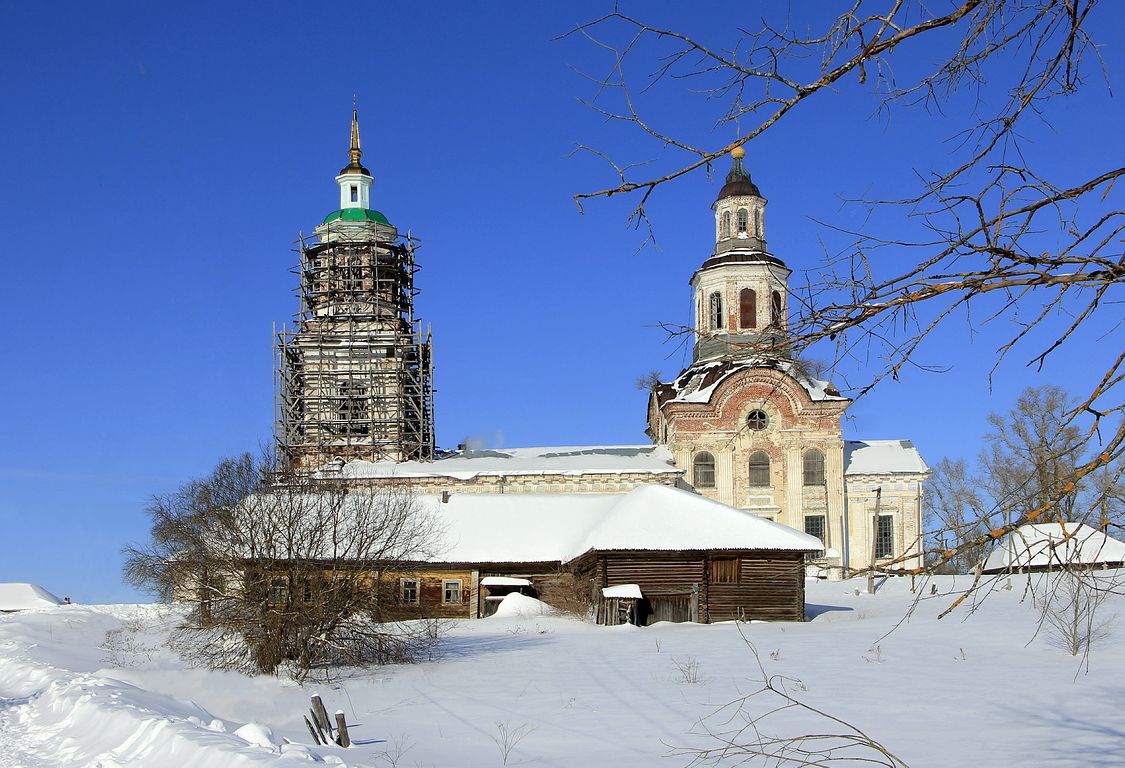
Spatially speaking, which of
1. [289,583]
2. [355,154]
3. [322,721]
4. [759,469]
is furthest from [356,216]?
[322,721]

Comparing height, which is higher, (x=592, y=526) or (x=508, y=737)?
(x=592, y=526)

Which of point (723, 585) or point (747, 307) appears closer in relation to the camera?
point (723, 585)

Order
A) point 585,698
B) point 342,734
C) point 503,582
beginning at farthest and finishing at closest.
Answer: point 503,582 → point 585,698 → point 342,734

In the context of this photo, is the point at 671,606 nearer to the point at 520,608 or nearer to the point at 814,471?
the point at 520,608

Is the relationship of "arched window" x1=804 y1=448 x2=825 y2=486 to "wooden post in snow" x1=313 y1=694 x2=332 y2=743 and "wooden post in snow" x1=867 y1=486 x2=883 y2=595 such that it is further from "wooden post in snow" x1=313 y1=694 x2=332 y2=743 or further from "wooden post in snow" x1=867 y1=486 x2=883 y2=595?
"wooden post in snow" x1=313 y1=694 x2=332 y2=743

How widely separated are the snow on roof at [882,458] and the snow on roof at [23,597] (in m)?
35.9

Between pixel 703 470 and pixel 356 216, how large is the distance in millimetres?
19584

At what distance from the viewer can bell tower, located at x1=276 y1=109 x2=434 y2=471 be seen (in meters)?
47.6

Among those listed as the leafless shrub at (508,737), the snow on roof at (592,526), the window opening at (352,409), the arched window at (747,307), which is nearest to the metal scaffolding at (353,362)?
the window opening at (352,409)

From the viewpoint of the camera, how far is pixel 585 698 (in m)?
17.6

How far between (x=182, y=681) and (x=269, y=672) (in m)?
2.13

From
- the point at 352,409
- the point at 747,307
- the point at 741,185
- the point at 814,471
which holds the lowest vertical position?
the point at 814,471

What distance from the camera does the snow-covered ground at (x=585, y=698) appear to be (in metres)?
11.9

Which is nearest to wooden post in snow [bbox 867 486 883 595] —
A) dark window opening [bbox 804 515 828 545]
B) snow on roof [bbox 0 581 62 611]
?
dark window opening [bbox 804 515 828 545]
